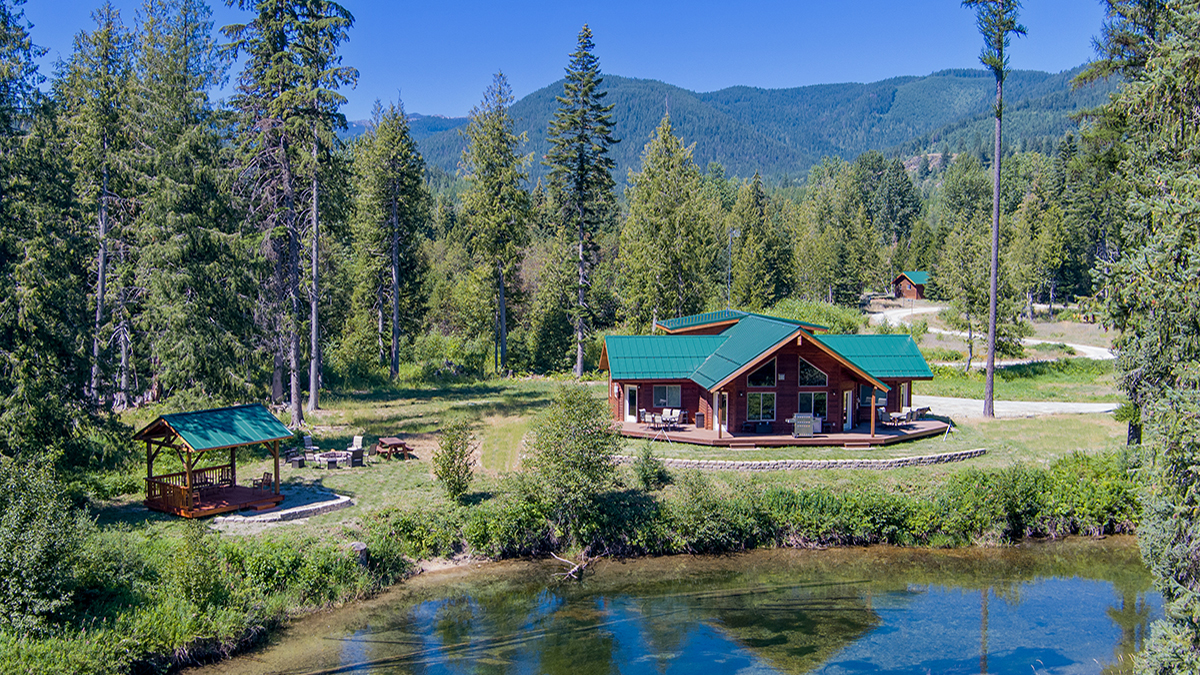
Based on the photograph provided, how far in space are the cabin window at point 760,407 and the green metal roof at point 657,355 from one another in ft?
8.41

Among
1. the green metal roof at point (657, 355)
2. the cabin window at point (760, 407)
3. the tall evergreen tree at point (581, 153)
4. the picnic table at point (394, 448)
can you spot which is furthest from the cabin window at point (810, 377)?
Answer: the tall evergreen tree at point (581, 153)

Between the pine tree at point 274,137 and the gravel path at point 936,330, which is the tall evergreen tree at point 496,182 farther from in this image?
the gravel path at point 936,330

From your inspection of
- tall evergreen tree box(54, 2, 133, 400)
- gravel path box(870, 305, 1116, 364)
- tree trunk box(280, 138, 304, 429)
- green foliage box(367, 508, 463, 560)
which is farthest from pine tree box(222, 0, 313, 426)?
gravel path box(870, 305, 1116, 364)

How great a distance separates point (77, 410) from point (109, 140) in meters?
14.7

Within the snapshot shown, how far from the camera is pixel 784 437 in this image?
2800 cm

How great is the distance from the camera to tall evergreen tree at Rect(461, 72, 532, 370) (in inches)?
1679

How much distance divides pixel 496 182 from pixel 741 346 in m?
19.0

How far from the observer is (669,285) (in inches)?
1655

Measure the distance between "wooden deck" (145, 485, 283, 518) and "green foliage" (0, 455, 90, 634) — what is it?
15.5 feet

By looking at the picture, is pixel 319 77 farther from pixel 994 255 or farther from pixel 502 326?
pixel 994 255

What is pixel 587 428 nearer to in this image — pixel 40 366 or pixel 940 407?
pixel 40 366

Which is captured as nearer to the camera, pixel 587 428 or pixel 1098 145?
pixel 587 428

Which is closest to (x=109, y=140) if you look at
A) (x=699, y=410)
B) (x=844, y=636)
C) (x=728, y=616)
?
(x=699, y=410)

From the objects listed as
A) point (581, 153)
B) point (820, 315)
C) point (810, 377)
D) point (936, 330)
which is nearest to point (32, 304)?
point (810, 377)
